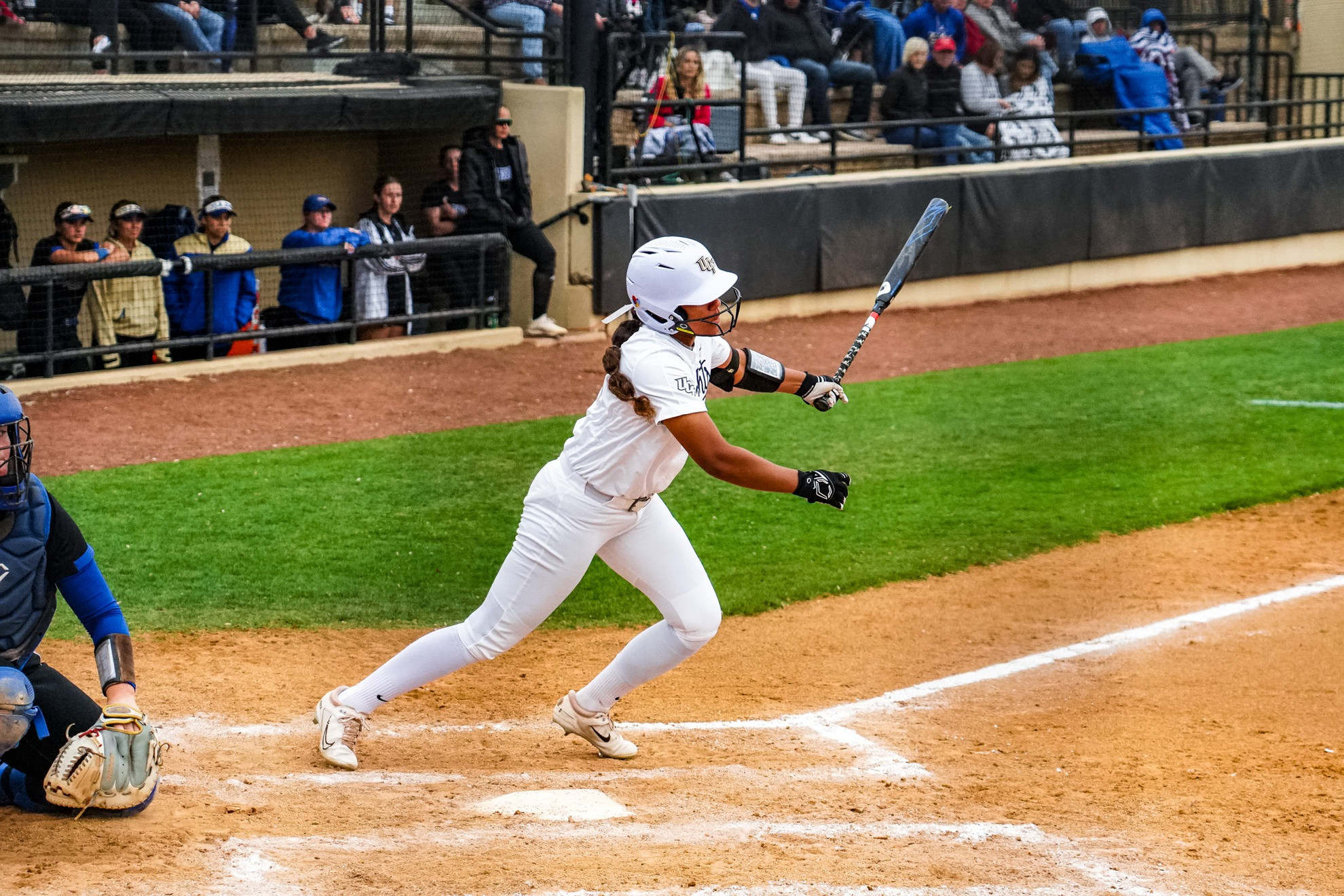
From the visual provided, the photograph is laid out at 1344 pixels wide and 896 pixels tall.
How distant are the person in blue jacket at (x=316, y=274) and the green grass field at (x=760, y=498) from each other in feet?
7.74

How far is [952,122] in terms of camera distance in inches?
613

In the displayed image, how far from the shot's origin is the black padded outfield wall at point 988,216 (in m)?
13.4

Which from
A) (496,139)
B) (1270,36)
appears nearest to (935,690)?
(496,139)

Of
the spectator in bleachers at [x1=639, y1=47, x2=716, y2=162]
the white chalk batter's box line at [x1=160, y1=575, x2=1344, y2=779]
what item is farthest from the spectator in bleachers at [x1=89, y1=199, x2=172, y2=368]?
the white chalk batter's box line at [x1=160, y1=575, x2=1344, y2=779]

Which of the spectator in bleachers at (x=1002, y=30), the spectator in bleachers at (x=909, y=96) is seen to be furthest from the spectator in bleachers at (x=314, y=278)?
the spectator in bleachers at (x=1002, y=30)

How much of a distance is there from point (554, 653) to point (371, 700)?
4.95ft

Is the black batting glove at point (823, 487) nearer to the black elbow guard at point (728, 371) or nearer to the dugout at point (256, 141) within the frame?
the black elbow guard at point (728, 371)

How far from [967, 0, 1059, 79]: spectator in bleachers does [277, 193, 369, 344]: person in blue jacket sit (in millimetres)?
8460

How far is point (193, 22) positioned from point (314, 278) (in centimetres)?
215

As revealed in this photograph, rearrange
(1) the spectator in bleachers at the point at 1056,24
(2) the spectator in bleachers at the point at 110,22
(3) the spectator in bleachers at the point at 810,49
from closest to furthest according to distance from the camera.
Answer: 1. (2) the spectator in bleachers at the point at 110,22
2. (3) the spectator in bleachers at the point at 810,49
3. (1) the spectator in bleachers at the point at 1056,24

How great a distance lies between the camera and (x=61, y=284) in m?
9.93

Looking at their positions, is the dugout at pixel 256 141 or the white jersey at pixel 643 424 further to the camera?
the dugout at pixel 256 141

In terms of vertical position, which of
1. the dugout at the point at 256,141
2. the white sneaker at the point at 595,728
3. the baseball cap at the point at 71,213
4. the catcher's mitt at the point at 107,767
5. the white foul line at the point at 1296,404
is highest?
the dugout at the point at 256,141

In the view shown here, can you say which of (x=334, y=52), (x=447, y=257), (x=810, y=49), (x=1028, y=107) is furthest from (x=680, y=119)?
(x=1028, y=107)
